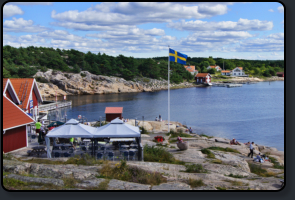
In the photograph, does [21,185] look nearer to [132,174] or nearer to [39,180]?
[39,180]

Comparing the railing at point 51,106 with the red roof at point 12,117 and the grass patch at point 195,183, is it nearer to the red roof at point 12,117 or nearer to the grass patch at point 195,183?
the red roof at point 12,117

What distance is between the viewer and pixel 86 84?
295 ft

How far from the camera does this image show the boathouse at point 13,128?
688 inches

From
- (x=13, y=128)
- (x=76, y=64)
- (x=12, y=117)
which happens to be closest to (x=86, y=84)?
(x=76, y=64)

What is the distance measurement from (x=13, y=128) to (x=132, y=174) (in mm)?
10881

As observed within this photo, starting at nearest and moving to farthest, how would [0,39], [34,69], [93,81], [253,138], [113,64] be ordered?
[0,39] → [253,138] → [34,69] → [93,81] → [113,64]

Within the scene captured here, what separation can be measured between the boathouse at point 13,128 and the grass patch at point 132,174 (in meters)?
9.18

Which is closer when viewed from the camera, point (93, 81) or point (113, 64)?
point (93, 81)

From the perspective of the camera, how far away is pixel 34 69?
274ft

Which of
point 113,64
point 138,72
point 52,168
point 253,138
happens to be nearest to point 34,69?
point 113,64

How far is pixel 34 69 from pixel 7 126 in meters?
71.1

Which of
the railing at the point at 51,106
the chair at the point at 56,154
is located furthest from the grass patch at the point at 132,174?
the railing at the point at 51,106

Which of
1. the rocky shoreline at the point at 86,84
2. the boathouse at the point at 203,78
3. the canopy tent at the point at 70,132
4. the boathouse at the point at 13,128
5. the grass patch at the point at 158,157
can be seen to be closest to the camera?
the grass patch at the point at 158,157

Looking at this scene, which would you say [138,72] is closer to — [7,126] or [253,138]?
[253,138]
